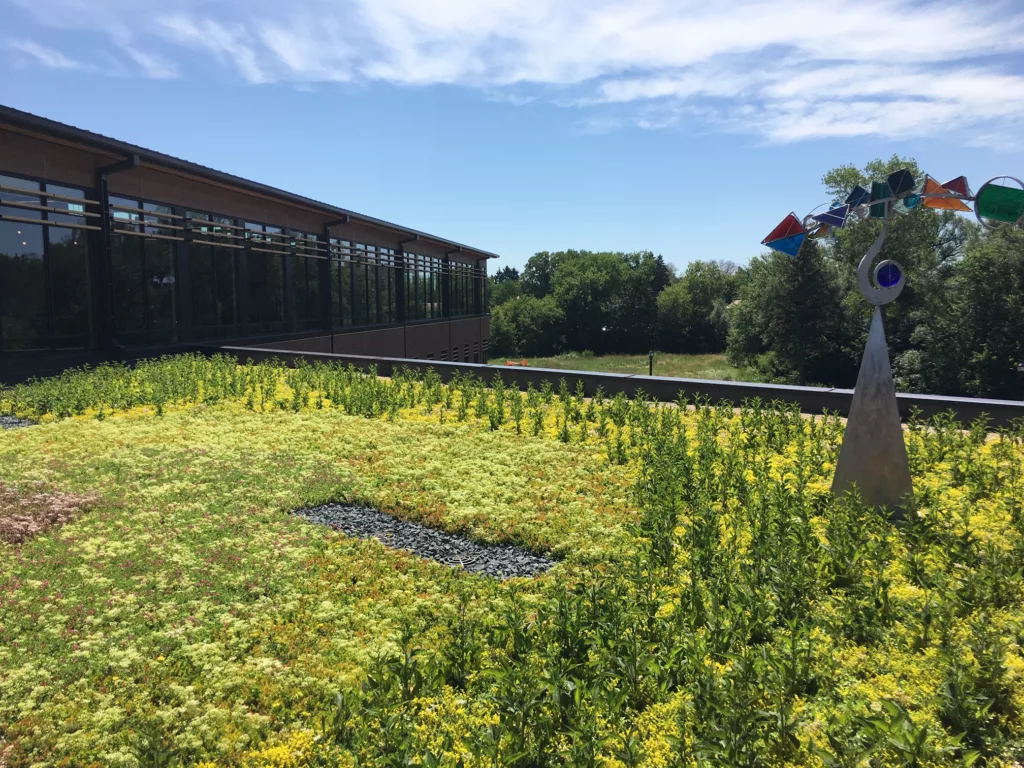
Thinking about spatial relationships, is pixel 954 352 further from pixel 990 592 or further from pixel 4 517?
pixel 4 517

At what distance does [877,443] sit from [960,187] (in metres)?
2.96

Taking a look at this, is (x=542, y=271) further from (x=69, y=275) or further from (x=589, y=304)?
(x=69, y=275)

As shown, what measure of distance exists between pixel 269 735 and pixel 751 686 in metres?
2.88

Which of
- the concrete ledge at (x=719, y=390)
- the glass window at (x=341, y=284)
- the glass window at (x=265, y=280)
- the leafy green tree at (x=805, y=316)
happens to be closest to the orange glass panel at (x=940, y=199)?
the concrete ledge at (x=719, y=390)

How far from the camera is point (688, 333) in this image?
329 feet

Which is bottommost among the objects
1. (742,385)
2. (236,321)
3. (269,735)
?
(269,735)

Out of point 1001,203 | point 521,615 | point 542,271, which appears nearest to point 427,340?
point 1001,203

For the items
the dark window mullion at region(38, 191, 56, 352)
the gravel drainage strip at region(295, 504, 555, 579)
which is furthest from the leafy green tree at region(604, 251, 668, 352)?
the gravel drainage strip at region(295, 504, 555, 579)

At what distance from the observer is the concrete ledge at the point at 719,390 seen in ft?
37.5

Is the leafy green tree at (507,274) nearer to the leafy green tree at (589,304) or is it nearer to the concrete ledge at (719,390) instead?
the leafy green tree at (589,304)

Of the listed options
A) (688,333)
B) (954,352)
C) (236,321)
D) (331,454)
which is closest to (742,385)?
(331,454)

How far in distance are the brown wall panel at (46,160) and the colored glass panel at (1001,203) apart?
18.4 meters

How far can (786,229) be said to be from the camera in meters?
7.76

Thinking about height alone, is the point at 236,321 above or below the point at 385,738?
above
